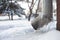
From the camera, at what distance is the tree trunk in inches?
153

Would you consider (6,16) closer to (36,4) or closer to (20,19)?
(20,19)

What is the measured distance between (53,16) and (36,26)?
78 centimetres

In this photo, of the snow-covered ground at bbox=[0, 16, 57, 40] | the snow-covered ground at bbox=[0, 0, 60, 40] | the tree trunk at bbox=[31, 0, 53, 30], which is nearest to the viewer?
the snow-covered ground at bbox=[0, 16, 57, 40]

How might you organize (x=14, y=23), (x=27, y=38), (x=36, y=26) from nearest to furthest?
(x=27, y=38) → (x=36, y=26) → (x=14, y=23)

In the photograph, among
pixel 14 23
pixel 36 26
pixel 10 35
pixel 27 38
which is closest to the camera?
pixel 27 38

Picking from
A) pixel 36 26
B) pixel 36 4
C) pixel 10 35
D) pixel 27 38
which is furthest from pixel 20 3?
pixel 27 38

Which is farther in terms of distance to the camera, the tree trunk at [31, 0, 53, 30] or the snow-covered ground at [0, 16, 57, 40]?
the tree trunk at [31, 0, 53, 30]

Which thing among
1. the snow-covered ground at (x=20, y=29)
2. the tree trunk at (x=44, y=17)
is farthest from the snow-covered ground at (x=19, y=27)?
the tree trunk at (x=44, y=17)

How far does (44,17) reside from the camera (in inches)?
157

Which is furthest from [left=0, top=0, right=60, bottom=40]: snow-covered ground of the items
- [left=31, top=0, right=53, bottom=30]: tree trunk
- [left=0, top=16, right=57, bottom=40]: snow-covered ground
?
[left=31, top=0, right=53, bottom=30]: tree trunk

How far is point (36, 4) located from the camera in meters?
4.47

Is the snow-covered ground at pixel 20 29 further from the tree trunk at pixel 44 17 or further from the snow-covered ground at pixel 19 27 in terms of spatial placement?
the tree trunk at pixel 44 17

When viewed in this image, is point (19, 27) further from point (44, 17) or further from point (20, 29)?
point (44, 17)

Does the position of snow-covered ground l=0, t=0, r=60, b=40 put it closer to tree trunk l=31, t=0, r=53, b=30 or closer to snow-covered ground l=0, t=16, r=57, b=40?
snow-covered ground l=0, t=16, r=57, b=40
